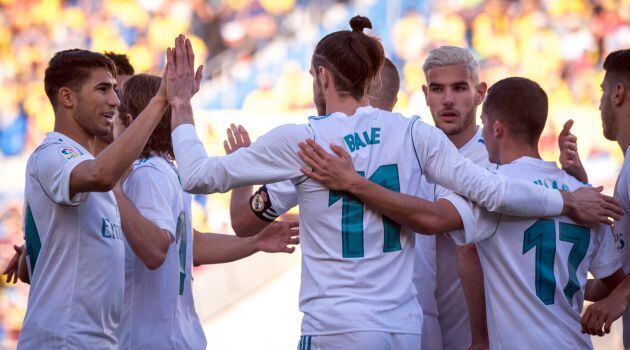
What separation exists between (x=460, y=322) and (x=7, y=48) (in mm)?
12928

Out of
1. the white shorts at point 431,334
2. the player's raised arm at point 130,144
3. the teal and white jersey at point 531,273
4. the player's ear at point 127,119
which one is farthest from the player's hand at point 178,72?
the white shorts at point 431,334

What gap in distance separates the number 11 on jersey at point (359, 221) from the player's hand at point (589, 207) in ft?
2.16

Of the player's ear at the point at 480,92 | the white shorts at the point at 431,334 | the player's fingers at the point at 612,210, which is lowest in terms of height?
the white shorts at the point at 431,334

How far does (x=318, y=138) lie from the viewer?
10.8 ft

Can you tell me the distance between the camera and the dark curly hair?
164 inches

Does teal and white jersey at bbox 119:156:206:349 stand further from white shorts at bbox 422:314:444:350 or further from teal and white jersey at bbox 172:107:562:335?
white shorts at bbox 422:314:444:350

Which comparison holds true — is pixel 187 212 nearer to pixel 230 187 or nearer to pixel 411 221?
pixel 230 187

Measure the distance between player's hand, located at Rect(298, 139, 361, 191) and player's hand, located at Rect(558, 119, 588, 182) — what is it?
963 millimetres

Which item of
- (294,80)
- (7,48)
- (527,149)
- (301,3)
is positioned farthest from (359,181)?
(7,48)

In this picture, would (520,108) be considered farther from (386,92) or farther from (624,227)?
(386,92)

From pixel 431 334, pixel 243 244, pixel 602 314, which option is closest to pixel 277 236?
pixel 243 244

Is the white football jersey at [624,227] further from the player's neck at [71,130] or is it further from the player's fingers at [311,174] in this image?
the player's neck at [71,130]

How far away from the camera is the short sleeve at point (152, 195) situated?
3.93m

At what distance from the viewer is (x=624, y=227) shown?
390 cm
